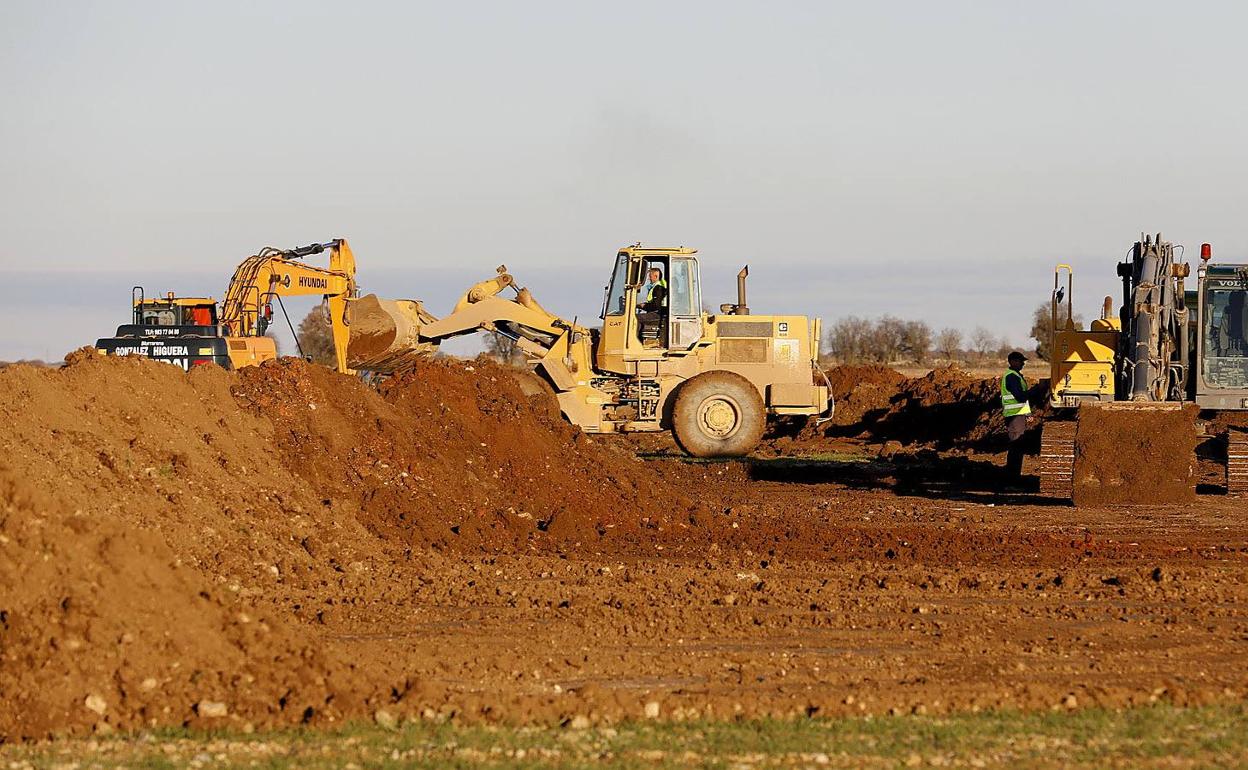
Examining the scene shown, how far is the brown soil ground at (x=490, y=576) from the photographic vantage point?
8.07 m

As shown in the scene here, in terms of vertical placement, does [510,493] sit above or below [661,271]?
below

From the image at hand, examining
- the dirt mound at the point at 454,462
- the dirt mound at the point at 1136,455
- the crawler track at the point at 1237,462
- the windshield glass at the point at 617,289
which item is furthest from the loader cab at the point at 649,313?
the crawler track at the point at 1237,462

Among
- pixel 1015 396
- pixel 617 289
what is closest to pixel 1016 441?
pixel 1015 396

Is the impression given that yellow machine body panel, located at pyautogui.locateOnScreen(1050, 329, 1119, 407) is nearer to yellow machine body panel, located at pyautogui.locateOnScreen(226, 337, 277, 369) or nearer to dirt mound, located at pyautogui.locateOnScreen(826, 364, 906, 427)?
dirt mound, located at pyautogui.locateOnScreen(826, 364, 906, 427)

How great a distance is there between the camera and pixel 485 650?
9.63m

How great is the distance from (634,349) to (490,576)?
37.0 ft

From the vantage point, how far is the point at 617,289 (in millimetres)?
23625

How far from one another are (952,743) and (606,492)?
10.1 m

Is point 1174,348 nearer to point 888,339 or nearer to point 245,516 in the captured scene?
point 245,516

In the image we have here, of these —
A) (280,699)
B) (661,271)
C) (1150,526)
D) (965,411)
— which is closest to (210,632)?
(280,699)

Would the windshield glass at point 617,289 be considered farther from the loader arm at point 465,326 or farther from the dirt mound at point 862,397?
the dirt mound at point 862,397

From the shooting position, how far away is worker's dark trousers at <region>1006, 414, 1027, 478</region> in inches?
776

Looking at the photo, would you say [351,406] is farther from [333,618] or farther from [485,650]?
[485,650]

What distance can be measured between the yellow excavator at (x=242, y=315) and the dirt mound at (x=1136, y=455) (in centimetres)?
1229
